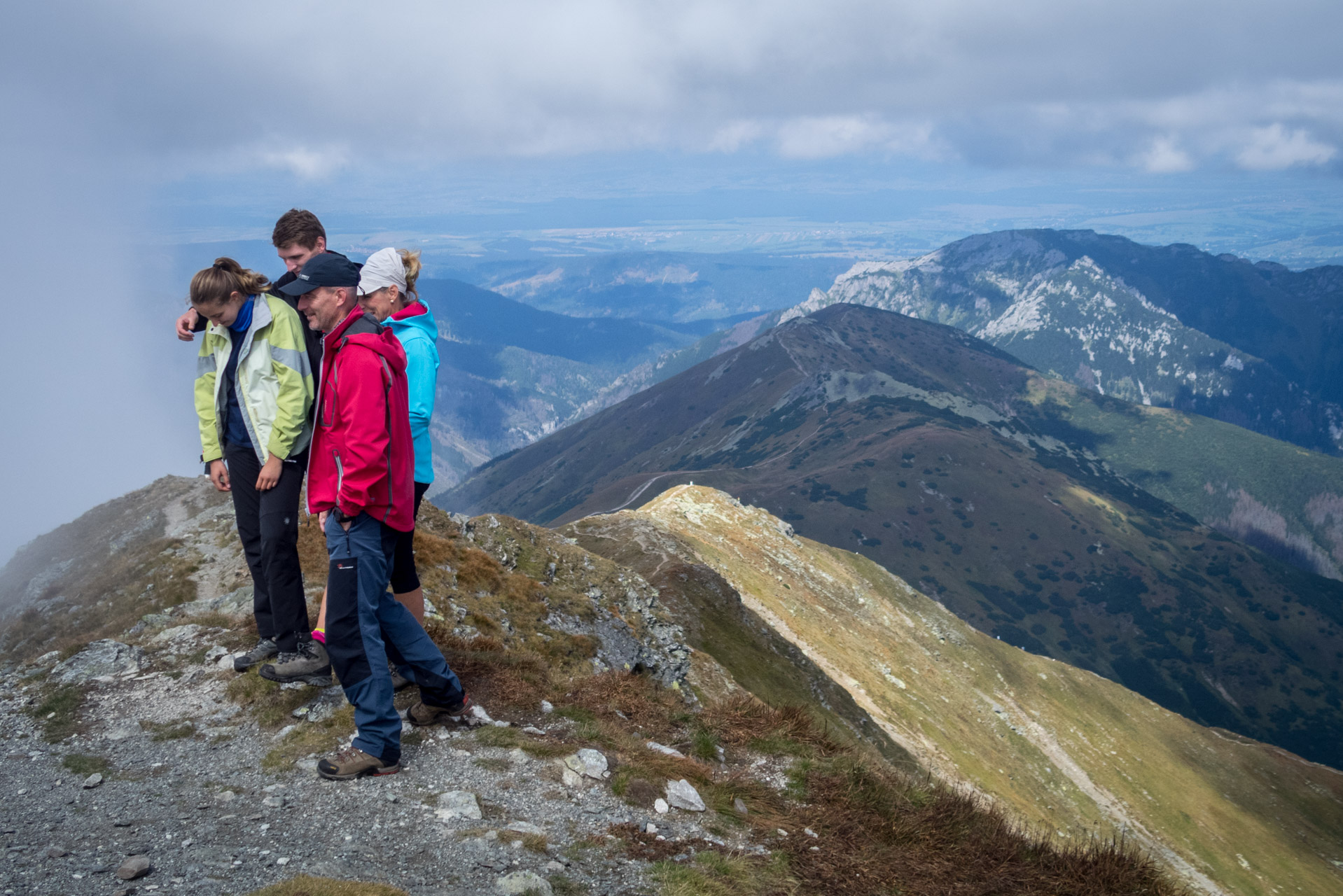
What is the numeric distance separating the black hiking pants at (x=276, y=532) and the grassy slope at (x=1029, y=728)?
1965 inches

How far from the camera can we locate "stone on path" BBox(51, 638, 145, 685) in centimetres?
1145

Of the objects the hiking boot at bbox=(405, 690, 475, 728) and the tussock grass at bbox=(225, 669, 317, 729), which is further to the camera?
the tussock grass at bbox=(225, 669, 317, 729)

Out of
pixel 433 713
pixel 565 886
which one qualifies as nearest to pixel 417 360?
pixel 433 713

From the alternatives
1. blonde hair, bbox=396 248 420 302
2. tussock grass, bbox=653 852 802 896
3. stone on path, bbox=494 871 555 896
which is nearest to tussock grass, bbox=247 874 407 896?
stone on path, bbox=494 871 555 896

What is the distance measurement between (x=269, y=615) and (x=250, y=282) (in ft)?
16.6

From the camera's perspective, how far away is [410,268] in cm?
974

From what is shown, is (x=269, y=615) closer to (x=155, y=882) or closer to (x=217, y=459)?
(x=217, y=459)

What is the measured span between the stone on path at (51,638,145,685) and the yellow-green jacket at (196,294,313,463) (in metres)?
4.12

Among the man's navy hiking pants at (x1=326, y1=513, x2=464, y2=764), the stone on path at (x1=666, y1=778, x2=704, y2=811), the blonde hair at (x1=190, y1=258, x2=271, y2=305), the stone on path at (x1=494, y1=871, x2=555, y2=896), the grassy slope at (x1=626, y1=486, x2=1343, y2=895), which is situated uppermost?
the blonde hair at (x1=190, y1=258, x2=271, y2=305)

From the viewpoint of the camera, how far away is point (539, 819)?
8.37 m

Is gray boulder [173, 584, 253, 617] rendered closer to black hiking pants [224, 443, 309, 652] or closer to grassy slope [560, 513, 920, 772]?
black hiking pants [224, 443, 309, 652]

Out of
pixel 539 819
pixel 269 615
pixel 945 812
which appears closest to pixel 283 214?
pixel 269 615

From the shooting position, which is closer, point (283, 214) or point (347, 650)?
point (347, 650)

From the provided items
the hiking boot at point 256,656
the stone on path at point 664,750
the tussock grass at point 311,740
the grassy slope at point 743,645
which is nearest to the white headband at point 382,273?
the tussock grass at point 311,740
